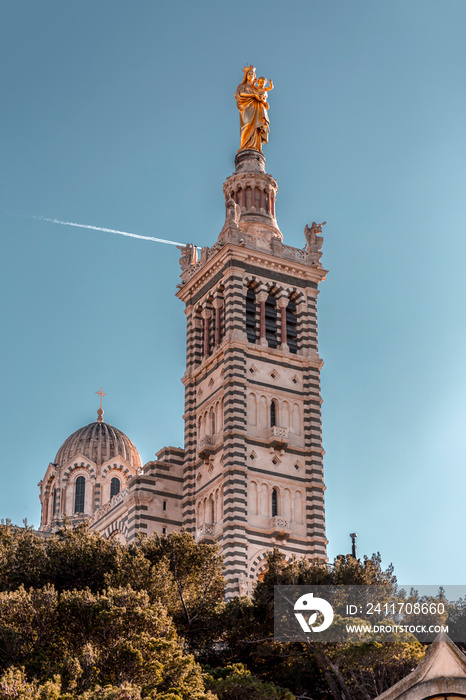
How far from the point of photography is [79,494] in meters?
70.1

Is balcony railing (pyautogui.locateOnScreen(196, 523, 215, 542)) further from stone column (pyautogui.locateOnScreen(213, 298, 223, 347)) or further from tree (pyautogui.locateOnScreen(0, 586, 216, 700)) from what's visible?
tree (pyautogui.locateOnScreen(0, 586, 216, 700))

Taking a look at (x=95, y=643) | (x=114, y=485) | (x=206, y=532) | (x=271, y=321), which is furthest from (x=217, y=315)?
(x=95, y=643)

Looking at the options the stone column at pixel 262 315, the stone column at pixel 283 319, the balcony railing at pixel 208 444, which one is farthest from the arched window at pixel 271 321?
the balcony railing at pixel 208 444

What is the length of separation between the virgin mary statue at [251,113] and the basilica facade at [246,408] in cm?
150

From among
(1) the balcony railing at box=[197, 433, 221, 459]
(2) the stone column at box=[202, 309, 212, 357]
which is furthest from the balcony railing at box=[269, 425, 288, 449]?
(2) the stone column at box=[202, 309, 212, 357]

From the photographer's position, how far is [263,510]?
50.2m

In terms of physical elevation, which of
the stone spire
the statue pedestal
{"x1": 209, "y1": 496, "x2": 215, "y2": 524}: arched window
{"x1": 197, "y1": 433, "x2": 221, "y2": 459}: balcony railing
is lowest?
{"x1": 209, "y1": 496, "x2": 215, "y2": 524}: arched window

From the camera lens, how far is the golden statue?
6081 centimetres

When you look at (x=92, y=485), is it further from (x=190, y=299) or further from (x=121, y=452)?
(x=190, y=299)

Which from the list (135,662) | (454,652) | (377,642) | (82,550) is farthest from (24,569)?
(454,652)

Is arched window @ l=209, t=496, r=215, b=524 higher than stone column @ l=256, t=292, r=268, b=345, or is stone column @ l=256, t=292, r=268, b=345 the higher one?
stone column @ l=256, t=292, r=268, b=345

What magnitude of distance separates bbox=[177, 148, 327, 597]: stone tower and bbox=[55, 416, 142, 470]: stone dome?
16001mm

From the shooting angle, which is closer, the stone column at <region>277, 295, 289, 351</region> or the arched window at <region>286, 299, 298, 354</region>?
the stone column at <region>277, 295, 289, 351</region>

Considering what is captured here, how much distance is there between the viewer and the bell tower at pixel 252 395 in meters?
49.9
